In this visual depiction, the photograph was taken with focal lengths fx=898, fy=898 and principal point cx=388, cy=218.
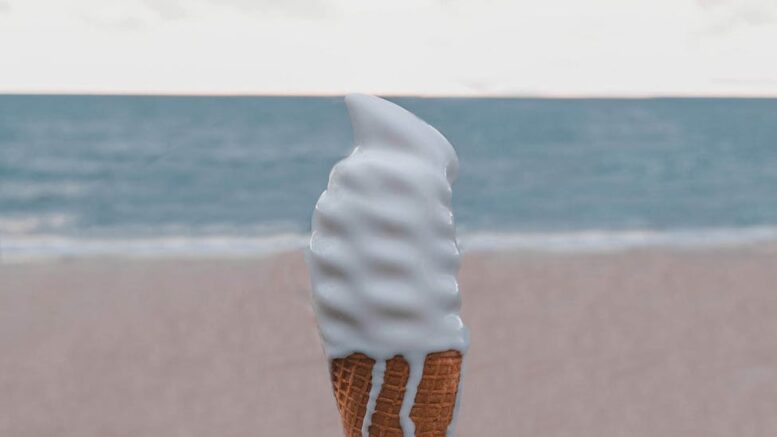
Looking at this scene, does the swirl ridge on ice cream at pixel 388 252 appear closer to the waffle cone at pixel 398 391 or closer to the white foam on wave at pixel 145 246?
the waffle cone at pixel 398 391

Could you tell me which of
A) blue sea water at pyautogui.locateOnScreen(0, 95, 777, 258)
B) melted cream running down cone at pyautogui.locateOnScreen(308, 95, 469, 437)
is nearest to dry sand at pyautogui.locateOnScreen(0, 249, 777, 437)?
melted cream running down cone at pyautogui.locateOnScreen(308, 95, 469, 437)

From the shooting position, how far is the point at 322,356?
5.51 m

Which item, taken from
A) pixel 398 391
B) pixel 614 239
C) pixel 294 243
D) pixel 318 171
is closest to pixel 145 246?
pixel 294 243

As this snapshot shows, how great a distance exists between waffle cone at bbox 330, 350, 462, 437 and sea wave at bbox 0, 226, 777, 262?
7.03 metres

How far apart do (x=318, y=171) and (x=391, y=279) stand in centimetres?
1601

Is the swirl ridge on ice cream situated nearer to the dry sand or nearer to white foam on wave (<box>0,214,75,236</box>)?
the dry sand

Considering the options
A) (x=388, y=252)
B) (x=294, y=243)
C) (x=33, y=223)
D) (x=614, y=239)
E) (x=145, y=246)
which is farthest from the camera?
(x=33, y=223)

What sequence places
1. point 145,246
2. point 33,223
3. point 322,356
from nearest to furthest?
point 322,356 → point 145,246 → point 33,223

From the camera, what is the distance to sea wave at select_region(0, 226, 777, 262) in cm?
1000

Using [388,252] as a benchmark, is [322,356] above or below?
above

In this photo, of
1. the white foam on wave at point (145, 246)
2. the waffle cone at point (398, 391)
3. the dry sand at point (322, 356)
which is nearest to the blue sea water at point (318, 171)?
the white foam on wave at point (145, 246)

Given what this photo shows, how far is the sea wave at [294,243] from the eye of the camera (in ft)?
32.8

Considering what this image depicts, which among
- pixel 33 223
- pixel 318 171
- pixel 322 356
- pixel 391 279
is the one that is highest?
pixel 318 171

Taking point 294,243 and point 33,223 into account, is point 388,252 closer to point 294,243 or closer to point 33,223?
point 294,243
